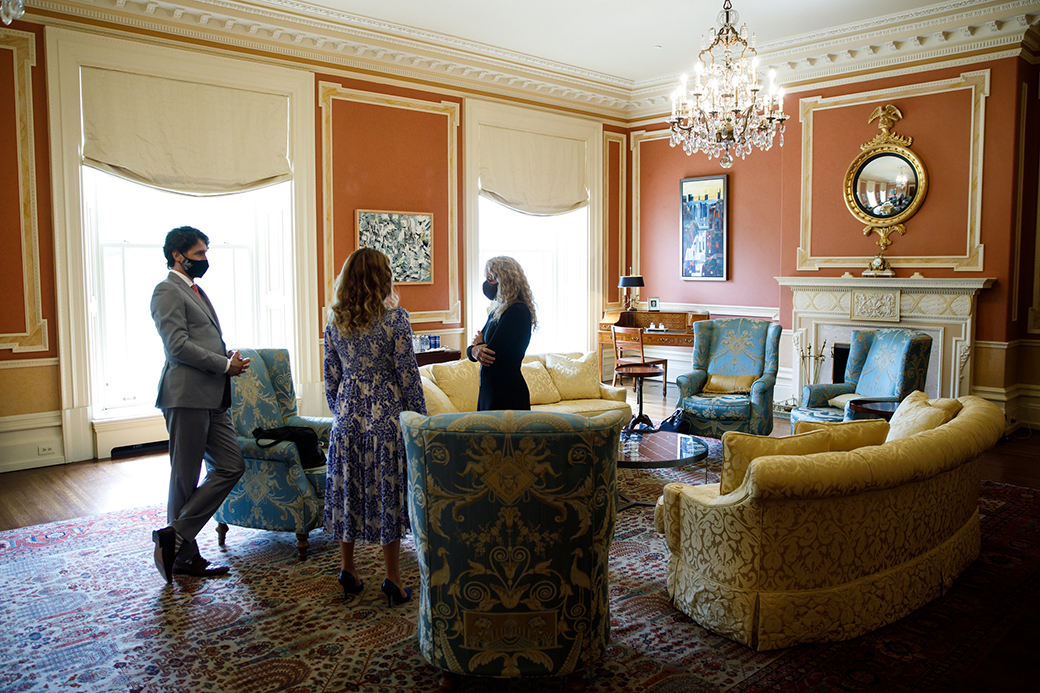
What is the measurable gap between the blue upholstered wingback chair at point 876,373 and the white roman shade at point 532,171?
3.80 meters

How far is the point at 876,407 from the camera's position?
5.02 m

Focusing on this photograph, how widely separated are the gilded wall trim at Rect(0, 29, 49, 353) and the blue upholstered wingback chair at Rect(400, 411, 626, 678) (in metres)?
4.38

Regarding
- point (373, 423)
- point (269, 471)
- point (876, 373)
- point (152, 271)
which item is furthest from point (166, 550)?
point (876, 373)

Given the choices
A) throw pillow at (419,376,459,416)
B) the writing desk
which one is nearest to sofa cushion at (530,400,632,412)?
throw pillow at (419,376,459,416)

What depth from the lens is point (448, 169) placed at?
299 inches

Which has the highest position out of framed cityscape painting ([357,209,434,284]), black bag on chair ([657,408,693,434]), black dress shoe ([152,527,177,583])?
framed cityscape painting ([357,209,434,284])

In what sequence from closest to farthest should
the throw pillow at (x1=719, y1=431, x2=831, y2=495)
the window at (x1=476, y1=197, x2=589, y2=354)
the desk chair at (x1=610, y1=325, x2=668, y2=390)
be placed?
the throw pillow at (x1=719, y1=431, x2=831, y2=495) < the desk chair at (x1=610, y1=325, x2=668, y2=390) < the window at (x1=476, y1=197, x2=589, y2=354)

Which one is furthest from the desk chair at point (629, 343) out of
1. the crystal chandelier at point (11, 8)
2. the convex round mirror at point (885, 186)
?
the crystal chandelier at point (11, 8)

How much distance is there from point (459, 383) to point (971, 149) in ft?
15.6

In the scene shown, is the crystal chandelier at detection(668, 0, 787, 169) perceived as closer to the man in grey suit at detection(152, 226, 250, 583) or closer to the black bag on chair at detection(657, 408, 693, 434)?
the black bag on chair at detection(657, 408, 693, 434)

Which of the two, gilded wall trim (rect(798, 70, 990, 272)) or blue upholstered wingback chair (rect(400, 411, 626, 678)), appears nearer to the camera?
blue upholstered wingback chair (rect(400, 411, 626, 678))

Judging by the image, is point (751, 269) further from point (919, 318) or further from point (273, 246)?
point (273, 246)

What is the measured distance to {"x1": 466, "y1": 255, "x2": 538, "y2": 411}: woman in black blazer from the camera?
370 centimetres

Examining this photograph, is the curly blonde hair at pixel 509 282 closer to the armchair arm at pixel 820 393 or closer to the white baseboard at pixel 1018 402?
the armchair arm at pixel 820 393
